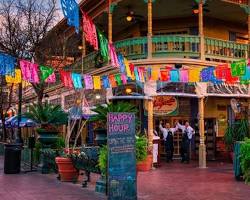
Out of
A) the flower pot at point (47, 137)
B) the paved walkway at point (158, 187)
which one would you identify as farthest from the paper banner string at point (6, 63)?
the paved walkway at point (158, 187)

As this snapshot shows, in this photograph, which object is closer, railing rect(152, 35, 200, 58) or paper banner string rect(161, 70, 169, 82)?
paper banner string rect(161, 70, 169, 82)

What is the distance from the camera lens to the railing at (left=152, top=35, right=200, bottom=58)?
2119cm

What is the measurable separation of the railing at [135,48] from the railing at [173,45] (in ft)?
1.43

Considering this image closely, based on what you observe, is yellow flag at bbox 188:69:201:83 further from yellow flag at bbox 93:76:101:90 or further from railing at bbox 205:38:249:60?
yellow flag at bbox 93:76:101:90

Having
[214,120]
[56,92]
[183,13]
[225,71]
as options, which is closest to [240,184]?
[225,71]

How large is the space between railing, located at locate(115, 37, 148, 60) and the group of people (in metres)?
3.44

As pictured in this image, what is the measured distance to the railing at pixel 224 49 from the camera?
21844 millimetres

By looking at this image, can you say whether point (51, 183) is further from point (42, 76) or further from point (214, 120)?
point (214, 120)

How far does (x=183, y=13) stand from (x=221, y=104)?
5020mm

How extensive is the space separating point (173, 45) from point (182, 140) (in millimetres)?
4273

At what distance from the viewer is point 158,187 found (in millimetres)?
13320

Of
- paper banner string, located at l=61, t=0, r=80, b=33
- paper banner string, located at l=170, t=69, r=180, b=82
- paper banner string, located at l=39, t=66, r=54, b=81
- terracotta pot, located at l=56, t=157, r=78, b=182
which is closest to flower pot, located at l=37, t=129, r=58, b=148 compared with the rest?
paper banner string, located at l=39, t=66, r=54, b=81

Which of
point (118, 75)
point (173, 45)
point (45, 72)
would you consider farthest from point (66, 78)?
point (173, 45)

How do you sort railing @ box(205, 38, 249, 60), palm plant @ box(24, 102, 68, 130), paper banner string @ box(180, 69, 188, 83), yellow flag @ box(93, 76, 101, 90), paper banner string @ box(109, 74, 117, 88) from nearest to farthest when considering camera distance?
palm plant @ box(24, 102, 68, 130), paper banner string @ box(180, 69, 188, 83), yellow flag @ box(93, 76, 101, 90), paper banner string @ box(109, 74, 117, 88), railing @ box(205, 38, 249, 60)
